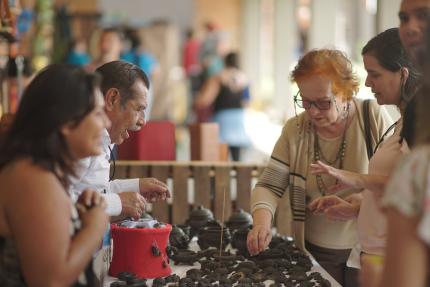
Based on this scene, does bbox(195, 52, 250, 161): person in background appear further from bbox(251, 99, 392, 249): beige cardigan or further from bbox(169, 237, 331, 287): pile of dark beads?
bbox(169, 237, 331, 287): pile of dark beads

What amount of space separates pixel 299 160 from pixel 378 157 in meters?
0.81

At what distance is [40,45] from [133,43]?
6.18ft

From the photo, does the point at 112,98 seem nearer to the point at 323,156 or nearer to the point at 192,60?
the point at 323,156

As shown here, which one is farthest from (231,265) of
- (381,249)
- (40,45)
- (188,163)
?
(40,45)

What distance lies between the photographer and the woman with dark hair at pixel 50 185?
1.95 m

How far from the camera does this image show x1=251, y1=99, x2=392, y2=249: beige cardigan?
3338 mm

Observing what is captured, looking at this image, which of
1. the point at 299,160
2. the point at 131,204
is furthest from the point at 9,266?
the point at 299,160

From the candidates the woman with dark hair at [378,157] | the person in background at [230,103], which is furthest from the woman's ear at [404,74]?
the person in background at [230,103]

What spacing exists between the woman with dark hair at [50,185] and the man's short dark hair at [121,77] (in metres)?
0.87

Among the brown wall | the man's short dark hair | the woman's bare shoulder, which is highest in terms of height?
the brown wall

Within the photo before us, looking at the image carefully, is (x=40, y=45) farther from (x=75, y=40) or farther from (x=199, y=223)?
(x=199, y=223)

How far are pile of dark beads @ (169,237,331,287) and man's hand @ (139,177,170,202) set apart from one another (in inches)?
11.7

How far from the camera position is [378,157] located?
2623 millimetres

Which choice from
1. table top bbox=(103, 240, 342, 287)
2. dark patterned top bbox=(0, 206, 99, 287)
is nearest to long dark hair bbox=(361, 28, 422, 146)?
table top bbox=(103, 240, 342, 287)
